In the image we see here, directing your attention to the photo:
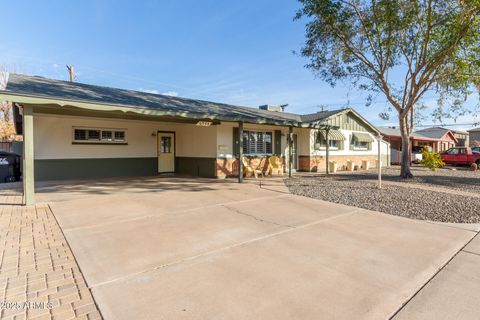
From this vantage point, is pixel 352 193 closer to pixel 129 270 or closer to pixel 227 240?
pixel 227 240

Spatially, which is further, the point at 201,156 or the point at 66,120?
the point at 201,156

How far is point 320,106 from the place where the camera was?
4088 centimetres

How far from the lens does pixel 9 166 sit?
11617 mm

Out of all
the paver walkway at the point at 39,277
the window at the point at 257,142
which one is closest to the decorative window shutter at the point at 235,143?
the window at the point at 257,142

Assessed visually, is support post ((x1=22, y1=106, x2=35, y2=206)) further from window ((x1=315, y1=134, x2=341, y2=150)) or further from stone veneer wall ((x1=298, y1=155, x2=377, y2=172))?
window ((x1=315, y1=134, x2=341, y2=150))

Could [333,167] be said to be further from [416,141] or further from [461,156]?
[416,141]

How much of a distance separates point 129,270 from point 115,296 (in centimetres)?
58

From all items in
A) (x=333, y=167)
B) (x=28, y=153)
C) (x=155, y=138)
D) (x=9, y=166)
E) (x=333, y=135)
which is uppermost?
(x=333, y=135)

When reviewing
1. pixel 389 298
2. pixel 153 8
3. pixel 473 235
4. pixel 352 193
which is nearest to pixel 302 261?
pixel 389 298

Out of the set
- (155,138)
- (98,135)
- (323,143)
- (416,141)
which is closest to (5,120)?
(98,135)

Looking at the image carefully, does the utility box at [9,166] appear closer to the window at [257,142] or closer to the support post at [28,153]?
the support post at [28,153]

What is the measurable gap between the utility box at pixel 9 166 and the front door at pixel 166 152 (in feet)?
19.6

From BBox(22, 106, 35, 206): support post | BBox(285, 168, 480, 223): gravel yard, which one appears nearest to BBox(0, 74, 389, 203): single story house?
Result: BBox(22, 106, 35, 206): support post

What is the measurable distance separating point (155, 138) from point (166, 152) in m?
0.96
